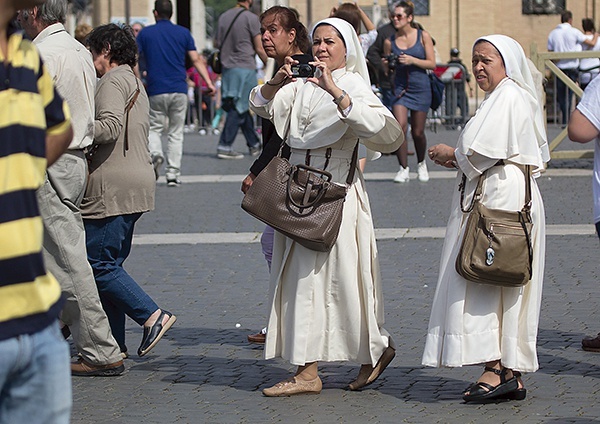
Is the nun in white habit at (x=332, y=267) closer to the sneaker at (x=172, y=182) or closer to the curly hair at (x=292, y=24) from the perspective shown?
the curly hair at (x=292, y=24)

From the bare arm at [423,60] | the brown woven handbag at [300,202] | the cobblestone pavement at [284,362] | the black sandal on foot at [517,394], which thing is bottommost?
the cobblestone pavement at [284,362]

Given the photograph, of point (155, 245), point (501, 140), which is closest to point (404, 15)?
point (155, 245)

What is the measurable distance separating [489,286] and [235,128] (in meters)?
11.4

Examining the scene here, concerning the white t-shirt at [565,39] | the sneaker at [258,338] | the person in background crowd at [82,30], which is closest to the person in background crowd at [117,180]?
the sneaker at [258,338]

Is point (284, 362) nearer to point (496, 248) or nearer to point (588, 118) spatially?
point (496, 248)

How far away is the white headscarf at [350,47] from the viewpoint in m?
5.84

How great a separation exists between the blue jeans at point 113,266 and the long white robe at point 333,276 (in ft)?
3.08

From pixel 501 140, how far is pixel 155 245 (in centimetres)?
531

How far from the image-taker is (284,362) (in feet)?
21.7

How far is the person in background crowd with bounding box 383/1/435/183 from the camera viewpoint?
13.6 metres

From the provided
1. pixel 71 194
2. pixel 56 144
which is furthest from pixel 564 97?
pixel 56 144

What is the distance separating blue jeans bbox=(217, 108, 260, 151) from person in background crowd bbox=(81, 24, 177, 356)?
9873 millimetres

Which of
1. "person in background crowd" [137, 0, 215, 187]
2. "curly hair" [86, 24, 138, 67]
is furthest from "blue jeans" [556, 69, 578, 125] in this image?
"curly hair" [86, 24, 138, 67]

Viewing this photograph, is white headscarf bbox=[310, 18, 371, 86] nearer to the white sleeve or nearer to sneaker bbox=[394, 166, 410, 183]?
the white sleeve
